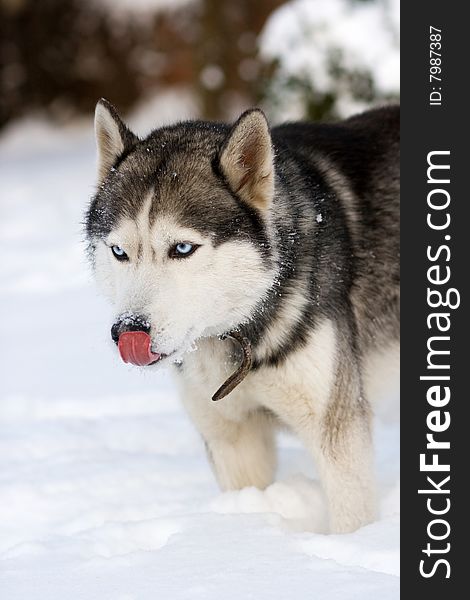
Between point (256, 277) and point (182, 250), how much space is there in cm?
27

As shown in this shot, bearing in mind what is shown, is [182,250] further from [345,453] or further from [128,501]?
[128,501]

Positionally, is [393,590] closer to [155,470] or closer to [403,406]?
[403,406]

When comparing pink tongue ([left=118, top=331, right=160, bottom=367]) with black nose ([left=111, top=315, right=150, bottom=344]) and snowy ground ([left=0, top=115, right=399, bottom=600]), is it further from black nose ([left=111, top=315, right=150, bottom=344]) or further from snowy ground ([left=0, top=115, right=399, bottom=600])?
snowy ground ([left=0, top=115, right=399, bottom=600])

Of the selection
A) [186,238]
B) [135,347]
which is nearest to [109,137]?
[186,238]

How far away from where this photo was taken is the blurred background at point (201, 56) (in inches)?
347

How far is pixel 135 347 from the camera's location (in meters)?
3.06

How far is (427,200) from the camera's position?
383cm

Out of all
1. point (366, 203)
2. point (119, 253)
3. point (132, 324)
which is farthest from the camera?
point (366, 203)

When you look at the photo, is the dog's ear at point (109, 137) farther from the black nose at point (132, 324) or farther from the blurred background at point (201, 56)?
the blurred background at point (201, 56)

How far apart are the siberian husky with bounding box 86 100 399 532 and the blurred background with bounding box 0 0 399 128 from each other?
4825 millimetres

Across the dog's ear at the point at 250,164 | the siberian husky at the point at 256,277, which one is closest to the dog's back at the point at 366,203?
the siberian husky at the point at 256,277

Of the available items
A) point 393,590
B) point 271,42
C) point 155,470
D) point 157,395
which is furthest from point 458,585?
point 271,42

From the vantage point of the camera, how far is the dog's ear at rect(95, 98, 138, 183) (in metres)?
3.56

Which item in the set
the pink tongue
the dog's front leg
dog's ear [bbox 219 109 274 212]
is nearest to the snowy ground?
the dog's front leg
